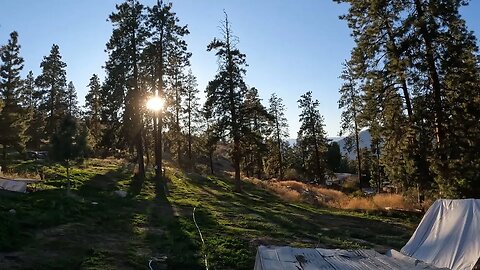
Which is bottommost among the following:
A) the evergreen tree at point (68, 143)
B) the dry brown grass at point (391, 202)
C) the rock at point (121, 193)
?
the dry brown grass at point (391, 202)

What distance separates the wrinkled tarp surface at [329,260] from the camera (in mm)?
5504

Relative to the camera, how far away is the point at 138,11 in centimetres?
3441

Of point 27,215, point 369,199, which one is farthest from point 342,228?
point 27,215

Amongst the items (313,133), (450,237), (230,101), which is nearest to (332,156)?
(313,133)

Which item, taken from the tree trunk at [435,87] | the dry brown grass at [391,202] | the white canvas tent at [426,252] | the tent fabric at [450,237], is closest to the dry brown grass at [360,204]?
the dry brown grass at [391,202]

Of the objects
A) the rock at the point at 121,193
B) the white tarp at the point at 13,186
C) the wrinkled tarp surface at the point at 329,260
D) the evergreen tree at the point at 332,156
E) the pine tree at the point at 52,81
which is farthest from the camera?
the evergreen tree at the point at 332,156

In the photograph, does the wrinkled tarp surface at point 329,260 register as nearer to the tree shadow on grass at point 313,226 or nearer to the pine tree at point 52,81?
the tree shadow on grass at point 313,226

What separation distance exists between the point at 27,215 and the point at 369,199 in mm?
22143

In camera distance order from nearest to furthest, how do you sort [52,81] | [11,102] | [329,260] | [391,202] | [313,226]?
[329,260], [313,226], [391,202], [11,102], [52,81]

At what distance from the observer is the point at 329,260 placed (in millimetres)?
5887

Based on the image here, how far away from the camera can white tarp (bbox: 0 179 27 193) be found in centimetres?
2123

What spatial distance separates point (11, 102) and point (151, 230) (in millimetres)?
32347

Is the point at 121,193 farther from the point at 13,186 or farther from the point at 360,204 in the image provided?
the point at 360,204

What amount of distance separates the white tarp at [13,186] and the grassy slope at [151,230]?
1.14 m
